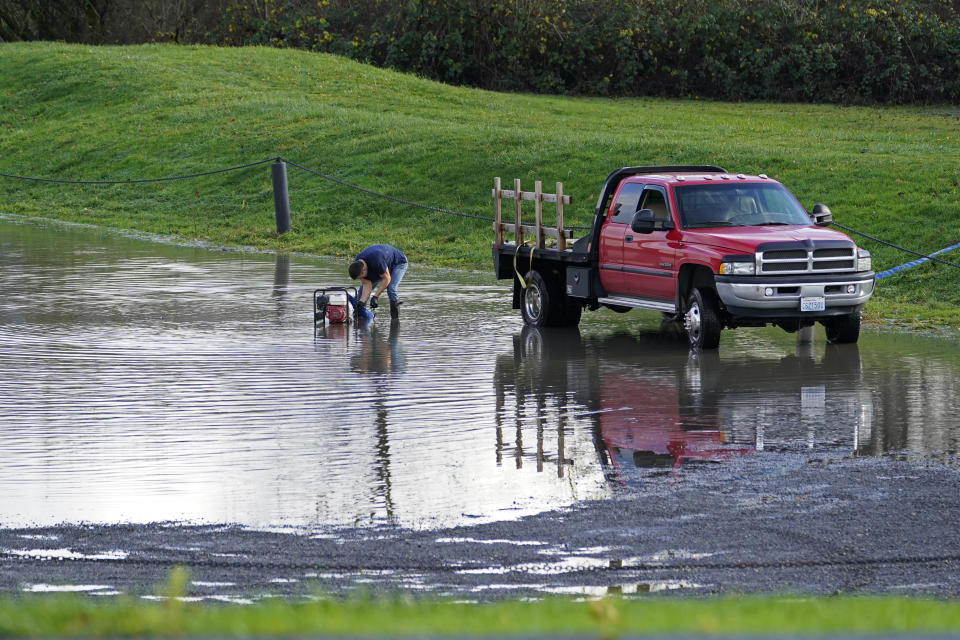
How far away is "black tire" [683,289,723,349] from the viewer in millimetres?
14727

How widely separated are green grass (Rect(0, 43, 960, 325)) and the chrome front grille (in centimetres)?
255

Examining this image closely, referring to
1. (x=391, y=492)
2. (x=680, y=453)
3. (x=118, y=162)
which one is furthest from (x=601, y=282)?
(x=118, y=162)

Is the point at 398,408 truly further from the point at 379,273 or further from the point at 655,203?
the point at 379,273

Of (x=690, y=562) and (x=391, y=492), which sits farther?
(x=391, y=492)

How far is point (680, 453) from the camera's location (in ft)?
32.9

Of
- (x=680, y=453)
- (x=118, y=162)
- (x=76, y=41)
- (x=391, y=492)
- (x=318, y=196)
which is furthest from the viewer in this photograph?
(x=76, y=41)

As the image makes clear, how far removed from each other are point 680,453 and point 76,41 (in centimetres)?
5772

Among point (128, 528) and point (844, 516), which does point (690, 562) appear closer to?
point (844, 516)

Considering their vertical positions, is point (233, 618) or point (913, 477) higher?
point (233, 618)

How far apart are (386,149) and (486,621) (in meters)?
29.6

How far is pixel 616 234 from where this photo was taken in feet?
53.2

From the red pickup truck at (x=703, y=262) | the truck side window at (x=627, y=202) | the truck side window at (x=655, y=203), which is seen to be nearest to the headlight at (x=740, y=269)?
the red pickup truck at (x=703, y=262)

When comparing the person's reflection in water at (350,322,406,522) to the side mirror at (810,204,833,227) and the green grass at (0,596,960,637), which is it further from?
the side mirror at (810,204,833,227)

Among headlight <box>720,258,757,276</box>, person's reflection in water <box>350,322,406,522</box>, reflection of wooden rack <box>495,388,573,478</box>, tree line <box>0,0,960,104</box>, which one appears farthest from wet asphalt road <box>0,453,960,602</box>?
tree line <box>0,0,960,104</box>
